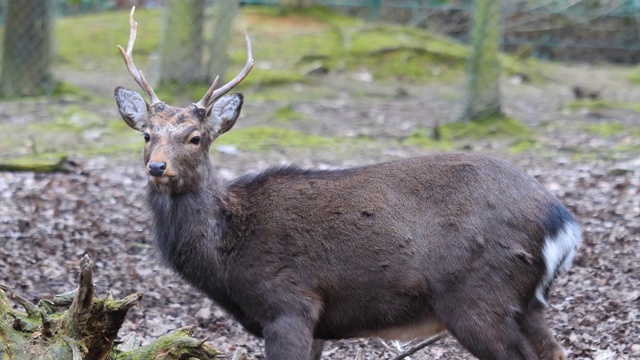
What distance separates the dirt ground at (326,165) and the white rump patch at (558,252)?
1.01 meters

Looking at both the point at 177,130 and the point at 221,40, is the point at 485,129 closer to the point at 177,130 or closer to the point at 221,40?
the point at 221,40

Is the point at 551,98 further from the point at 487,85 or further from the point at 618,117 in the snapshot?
the point at 487,85

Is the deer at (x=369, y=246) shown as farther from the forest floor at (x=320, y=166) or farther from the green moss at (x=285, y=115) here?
the green moss at (x=285, y=115)

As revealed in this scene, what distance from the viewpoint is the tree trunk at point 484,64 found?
1179 centimetres

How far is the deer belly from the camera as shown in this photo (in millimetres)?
5105

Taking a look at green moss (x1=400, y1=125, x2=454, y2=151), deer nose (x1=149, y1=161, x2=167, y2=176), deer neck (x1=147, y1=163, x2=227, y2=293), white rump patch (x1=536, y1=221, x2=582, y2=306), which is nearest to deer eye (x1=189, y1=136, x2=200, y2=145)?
deer neck (x1=147, y1=163, x2=227, y2=293)

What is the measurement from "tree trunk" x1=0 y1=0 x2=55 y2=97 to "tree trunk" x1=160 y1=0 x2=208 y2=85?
163 centimetres

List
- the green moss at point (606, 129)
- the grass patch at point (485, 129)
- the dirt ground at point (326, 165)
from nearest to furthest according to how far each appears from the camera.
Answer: the dirt ground at point (326, 165), the grass patch at point (485, 129), the green moss at point (606, 129)

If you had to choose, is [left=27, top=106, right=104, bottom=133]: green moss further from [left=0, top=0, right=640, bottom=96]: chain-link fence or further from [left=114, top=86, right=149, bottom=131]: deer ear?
[left=114, top=86, right=149, bottom=131]: deer ear

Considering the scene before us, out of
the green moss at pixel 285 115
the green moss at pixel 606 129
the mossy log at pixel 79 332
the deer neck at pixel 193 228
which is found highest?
the deer neck at pixel 193 228

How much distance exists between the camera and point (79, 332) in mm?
4625

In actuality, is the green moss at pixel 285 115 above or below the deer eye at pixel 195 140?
below

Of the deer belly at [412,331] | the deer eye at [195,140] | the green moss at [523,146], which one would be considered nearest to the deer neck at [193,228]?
the deer eye at [195,140]

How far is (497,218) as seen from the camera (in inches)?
198
